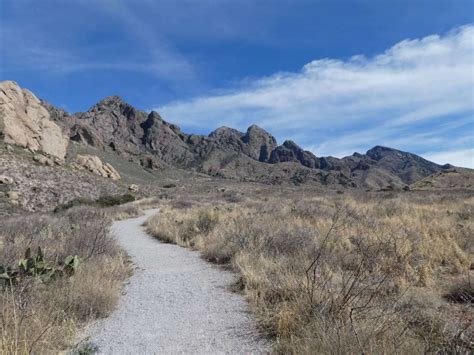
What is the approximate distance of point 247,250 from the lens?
26.2 feet

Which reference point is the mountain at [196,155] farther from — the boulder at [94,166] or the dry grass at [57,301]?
the dry grass at [57,301]

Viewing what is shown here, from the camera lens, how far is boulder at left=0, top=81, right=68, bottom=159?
127 feet

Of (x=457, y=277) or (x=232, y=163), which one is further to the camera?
(x=232, y=163)

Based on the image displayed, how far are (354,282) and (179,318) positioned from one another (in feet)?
8.44

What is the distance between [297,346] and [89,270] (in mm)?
4031

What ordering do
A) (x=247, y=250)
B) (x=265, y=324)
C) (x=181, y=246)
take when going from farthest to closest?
(x=181, y=246), (x=247, y=250), (x=265, y=324)

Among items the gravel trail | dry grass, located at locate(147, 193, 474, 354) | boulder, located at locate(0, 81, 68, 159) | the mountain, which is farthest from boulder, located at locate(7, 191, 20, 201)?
the mountain

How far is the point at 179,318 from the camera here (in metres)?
4.66

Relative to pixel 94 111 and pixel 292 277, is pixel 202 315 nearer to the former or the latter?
pixel 292 277

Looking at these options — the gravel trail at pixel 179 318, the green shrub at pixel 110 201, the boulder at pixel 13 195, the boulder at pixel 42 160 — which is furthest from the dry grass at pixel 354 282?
the boulder at pixel 42 160

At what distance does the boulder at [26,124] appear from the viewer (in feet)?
127

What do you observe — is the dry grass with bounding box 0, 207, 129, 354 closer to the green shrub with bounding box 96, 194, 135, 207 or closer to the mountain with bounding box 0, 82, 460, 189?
Result: the green shrub with bounding box 96, 194, 135, 207

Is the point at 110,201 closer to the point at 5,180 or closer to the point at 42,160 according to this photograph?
the point at 5,180

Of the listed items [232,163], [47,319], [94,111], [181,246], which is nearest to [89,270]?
[47,319]
